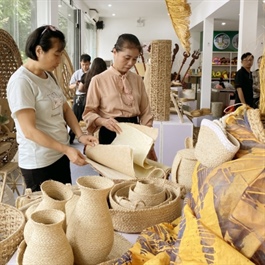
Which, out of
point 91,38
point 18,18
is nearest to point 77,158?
point 18,18

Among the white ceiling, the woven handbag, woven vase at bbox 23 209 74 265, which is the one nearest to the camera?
woven vase at bbox 23 209 74 265

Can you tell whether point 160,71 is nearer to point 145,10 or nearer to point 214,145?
point 214,145

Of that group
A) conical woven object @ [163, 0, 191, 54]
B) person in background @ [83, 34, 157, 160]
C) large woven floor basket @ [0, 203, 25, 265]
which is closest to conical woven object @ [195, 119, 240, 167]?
large woven floor basket @ [0, 203, 25, 265]

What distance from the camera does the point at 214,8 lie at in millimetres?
8242

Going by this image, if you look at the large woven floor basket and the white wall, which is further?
the white wall

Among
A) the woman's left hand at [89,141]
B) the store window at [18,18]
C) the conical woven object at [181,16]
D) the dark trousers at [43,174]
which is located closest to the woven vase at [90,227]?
the woman's left hand at [89,141]

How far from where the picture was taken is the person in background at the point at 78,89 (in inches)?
214

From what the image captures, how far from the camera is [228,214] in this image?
741 mm

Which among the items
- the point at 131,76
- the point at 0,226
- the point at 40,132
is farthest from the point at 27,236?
the point at 131,76

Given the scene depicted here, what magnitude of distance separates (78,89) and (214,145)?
→ 4.81m

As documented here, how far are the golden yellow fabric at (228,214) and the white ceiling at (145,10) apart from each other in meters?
6.98

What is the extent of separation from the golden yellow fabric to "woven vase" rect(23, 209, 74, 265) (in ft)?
0.68

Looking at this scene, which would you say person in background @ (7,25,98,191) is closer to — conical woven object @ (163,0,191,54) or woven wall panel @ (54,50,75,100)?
conical woven object @ (163,0,191,54)

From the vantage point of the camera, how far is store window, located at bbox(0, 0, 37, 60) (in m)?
4.07
